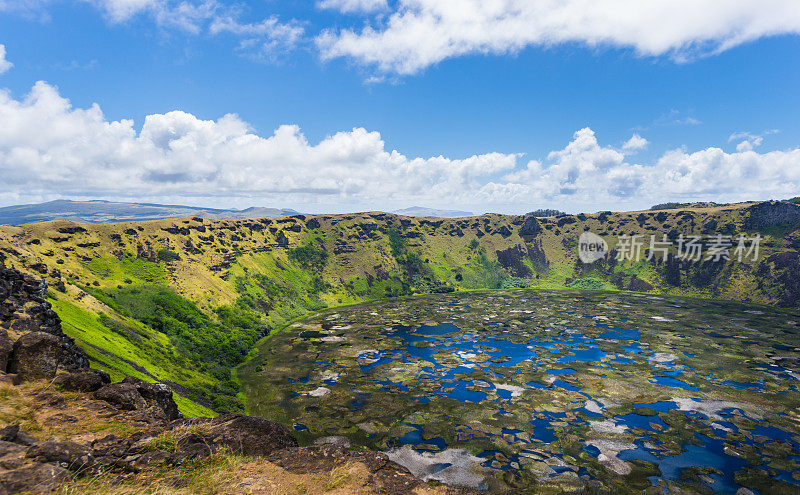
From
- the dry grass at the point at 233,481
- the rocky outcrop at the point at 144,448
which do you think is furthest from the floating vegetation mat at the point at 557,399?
the dry grass at the point at 233,481

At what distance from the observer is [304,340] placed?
413 ft

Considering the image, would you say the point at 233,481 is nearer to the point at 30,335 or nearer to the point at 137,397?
the point at 137,397

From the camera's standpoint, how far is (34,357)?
26.5 m

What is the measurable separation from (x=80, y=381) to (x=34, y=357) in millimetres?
3700

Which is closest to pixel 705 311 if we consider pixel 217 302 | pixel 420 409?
pixel 420 409

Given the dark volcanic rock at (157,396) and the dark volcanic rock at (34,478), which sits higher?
the dark volcanic rock at (34,478)

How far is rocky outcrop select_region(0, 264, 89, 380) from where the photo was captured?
26234mm

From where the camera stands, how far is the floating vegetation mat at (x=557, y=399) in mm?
51188

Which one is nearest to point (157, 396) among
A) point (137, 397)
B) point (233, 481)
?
point (137, 397)

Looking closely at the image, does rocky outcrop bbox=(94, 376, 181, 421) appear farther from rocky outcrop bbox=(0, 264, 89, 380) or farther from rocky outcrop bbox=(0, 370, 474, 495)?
rocky outcrop bbox=(0, 264, 89, 380)

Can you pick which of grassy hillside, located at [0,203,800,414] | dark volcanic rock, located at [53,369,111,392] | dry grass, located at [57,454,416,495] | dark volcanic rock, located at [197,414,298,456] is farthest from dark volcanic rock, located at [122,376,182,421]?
grassy hillside, located at [0,203,800,414]

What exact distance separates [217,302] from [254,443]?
5228 inches

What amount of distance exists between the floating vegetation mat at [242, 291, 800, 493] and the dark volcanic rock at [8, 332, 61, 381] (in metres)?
44.8

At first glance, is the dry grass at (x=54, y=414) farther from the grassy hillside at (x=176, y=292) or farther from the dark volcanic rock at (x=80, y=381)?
the grassy hillside at (x=176, y=292)
